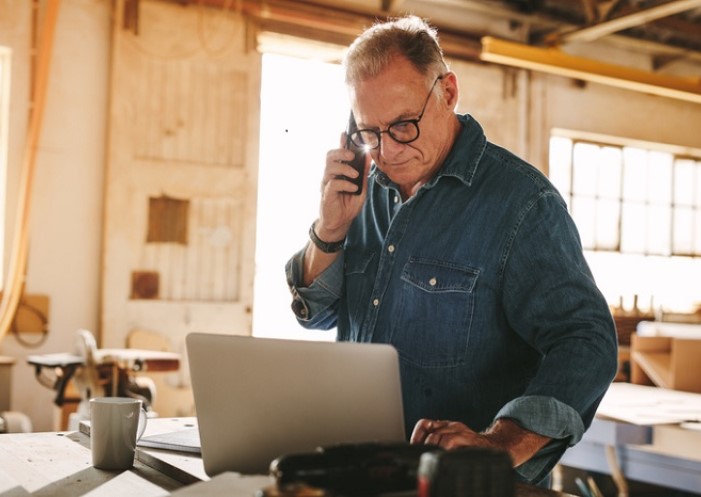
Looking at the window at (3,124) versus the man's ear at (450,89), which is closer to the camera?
the man's ear at (450,89)

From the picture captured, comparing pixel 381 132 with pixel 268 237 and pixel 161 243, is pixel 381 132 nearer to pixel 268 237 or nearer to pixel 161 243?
pixel 161 243

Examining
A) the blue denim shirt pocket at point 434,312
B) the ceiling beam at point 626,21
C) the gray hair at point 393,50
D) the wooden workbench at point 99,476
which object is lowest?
the wooden workbench at point 99,476

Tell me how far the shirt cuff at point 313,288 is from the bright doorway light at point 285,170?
4143 millimetres

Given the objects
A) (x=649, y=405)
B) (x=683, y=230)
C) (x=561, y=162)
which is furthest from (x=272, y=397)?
(x=683, y=230)

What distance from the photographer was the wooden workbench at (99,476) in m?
1.20

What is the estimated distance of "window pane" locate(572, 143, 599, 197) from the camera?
757cm

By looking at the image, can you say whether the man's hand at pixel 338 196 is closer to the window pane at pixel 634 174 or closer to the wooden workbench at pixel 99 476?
the wooden workbench at pixel 99 476

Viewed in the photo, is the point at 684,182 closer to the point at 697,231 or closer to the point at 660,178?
the point at 660,178

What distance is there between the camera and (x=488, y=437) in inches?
52.9

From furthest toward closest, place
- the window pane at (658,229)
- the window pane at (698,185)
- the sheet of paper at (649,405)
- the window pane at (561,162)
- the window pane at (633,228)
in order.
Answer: the window pane at (698,185), the window pane at (658,229), the window pane at (633,228), the window pane at (561,162), the sheet of paper at (649,405)

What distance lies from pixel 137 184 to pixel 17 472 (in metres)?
4.25

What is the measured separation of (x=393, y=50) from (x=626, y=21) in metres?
5.15

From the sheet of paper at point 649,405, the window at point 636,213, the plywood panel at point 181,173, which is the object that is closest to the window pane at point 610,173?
the window at point 636,213

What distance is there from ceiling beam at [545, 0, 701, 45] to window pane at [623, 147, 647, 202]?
166cm
